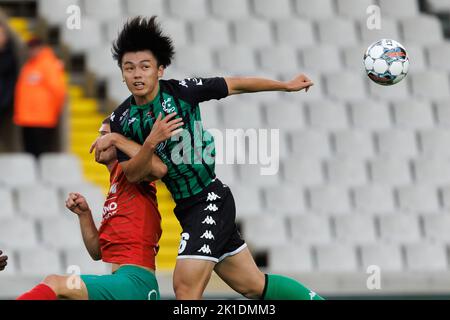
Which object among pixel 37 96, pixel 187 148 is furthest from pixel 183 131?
pixel 37 96

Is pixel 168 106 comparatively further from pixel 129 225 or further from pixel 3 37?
pixel 3 37

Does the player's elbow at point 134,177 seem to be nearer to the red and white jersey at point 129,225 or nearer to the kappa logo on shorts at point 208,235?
the red and white jersey at point 129,225

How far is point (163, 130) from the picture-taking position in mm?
5758

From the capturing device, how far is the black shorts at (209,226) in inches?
236

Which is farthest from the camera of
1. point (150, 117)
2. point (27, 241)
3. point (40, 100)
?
point (40, 100)

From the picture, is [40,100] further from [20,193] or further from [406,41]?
[406,41]

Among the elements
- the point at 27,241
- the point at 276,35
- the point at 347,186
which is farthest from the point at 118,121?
the point at 276,35

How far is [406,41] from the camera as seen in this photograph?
1281 cm

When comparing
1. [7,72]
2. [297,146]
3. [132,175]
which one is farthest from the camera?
[297,146]

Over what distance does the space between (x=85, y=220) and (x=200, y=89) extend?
0.95 metres

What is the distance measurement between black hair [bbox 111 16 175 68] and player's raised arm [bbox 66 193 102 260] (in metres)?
0.76

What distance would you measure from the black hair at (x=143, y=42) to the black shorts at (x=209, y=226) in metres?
0.73

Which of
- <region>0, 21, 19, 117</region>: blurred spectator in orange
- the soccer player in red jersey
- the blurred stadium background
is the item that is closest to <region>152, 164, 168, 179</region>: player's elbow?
the soccer player in red jersey
